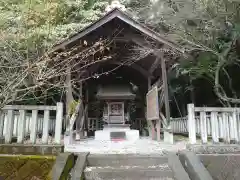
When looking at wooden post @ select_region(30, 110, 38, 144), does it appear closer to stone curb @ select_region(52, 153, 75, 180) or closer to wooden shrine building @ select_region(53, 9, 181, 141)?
stone curb @ select_region(52, 153, 75, 180)

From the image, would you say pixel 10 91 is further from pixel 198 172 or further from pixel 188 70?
pixel 188 70

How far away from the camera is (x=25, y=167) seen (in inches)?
161

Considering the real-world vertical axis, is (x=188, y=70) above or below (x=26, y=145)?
above

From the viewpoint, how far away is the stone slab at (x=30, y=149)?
14.8 ft

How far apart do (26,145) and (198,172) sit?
10.4 feet

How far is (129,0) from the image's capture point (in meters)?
16.1

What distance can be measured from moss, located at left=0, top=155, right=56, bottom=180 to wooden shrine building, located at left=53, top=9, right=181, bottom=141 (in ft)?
9.52

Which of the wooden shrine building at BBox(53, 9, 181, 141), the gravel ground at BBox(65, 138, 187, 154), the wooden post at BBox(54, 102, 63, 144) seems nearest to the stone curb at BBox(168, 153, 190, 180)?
the gravel ground at BBox(65, 138, 187, 154)

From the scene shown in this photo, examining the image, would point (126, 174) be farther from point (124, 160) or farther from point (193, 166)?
point (193, 166)

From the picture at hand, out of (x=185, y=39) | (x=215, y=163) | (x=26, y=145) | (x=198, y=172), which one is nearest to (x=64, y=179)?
(x=26, y=145)

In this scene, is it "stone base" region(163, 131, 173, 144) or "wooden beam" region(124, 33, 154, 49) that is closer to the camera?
"stone base" region(163, 131, 173, 144)

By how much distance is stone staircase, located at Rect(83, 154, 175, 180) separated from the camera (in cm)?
439

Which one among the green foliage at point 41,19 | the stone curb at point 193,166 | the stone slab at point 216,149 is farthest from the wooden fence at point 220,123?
the green foliage at point 41,19

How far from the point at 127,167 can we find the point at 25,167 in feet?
6.10
